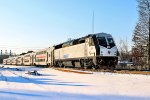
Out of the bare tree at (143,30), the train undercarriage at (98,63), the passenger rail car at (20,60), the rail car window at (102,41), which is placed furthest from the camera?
the passenger rail car at (20,60)

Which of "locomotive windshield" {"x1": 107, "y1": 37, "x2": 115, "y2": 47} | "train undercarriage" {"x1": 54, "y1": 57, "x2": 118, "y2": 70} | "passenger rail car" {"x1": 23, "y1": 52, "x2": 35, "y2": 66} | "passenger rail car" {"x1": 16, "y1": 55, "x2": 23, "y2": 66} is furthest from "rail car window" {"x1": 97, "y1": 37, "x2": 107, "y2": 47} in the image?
"passenger rail car" {"x1": 16, "y1": 55, "x2": 23, "y2": 66}

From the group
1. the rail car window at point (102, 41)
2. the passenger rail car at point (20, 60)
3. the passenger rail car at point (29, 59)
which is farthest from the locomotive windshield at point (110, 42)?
the passenger rail car at point (20, 60)

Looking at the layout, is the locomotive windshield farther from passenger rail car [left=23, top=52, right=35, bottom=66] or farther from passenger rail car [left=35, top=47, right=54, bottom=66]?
passenger rail car [left=23, top=52, right=35, bottom=66]

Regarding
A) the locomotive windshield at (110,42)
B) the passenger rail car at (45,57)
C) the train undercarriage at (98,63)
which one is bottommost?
the train undercarriage at (98,63)

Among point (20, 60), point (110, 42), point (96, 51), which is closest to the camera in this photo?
point (96, 51)

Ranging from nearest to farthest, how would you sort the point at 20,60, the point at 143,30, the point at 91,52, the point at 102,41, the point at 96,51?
1. the point at 96,51
2. the point at 102,41
3. the point at 91,52
4. the point at 143,30
5. the point at 20,60

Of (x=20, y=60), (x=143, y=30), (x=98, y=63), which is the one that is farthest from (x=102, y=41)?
(x=20, y=60)

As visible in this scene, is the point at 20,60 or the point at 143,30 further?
the point at 20,60

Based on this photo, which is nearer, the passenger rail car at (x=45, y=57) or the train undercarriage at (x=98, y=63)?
the train undercarriage at (x=98, y=63)

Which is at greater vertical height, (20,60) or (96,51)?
(96,51)

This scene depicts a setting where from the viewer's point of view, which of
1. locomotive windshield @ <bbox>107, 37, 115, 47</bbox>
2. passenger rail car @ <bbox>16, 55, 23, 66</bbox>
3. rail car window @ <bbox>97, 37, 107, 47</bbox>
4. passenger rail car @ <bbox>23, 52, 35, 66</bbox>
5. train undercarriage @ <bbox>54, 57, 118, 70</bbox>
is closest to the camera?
train undercarriage @ <bbox>54, 57, 118, 70</bbox>

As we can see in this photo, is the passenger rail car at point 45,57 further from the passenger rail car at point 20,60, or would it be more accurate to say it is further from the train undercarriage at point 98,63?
the passenger rail car at point 20,60

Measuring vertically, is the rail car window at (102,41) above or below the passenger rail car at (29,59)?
above

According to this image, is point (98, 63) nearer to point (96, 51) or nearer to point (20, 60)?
point (96, 51)
